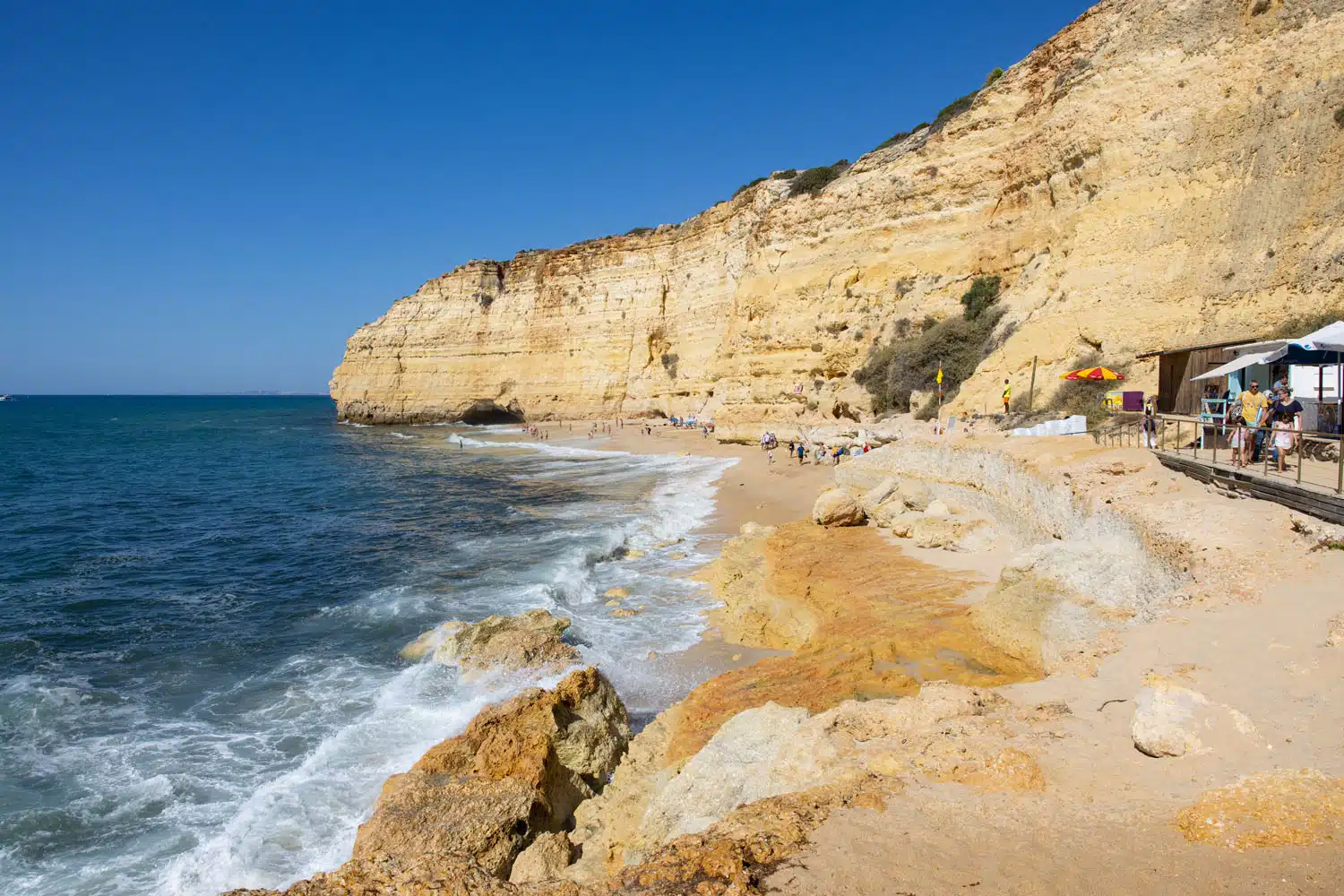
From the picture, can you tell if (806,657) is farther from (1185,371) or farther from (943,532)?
(1185,371)

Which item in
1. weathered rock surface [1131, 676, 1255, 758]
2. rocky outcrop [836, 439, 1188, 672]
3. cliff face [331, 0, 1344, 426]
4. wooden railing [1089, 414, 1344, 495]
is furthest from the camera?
cliff face [331, 0, 1344, 426]

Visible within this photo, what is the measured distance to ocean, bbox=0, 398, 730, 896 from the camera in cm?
643

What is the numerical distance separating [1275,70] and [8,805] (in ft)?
84.1

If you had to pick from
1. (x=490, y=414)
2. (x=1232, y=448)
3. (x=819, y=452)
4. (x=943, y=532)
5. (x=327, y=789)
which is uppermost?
(x=490, y=414)

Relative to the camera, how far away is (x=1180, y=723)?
4.13m

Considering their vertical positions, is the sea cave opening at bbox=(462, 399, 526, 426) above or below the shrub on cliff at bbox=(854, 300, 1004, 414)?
below

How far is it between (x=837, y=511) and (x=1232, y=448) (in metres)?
6.64

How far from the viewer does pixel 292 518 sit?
858 inches

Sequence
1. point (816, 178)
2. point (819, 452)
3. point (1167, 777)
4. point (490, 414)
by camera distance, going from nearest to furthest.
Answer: point (1167, 777)
point (819, 452)
point (816, 178)
point (490, 414)

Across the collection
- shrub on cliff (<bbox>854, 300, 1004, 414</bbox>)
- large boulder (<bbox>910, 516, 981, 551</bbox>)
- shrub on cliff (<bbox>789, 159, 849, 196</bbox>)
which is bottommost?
large boulder (<bbox>910, 516, 981, 551</bbox>)

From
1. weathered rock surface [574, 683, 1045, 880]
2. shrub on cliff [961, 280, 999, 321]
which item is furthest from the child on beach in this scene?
shrub on cliff [961, 280, 999, 321]

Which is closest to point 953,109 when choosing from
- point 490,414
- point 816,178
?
point 816,178

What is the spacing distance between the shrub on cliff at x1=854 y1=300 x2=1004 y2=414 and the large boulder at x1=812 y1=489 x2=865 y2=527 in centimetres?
919

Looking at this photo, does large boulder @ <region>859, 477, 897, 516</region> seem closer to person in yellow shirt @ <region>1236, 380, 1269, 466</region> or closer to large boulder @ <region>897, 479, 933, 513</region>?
large boulder @ <region>897, 479, 933, 513</region>
